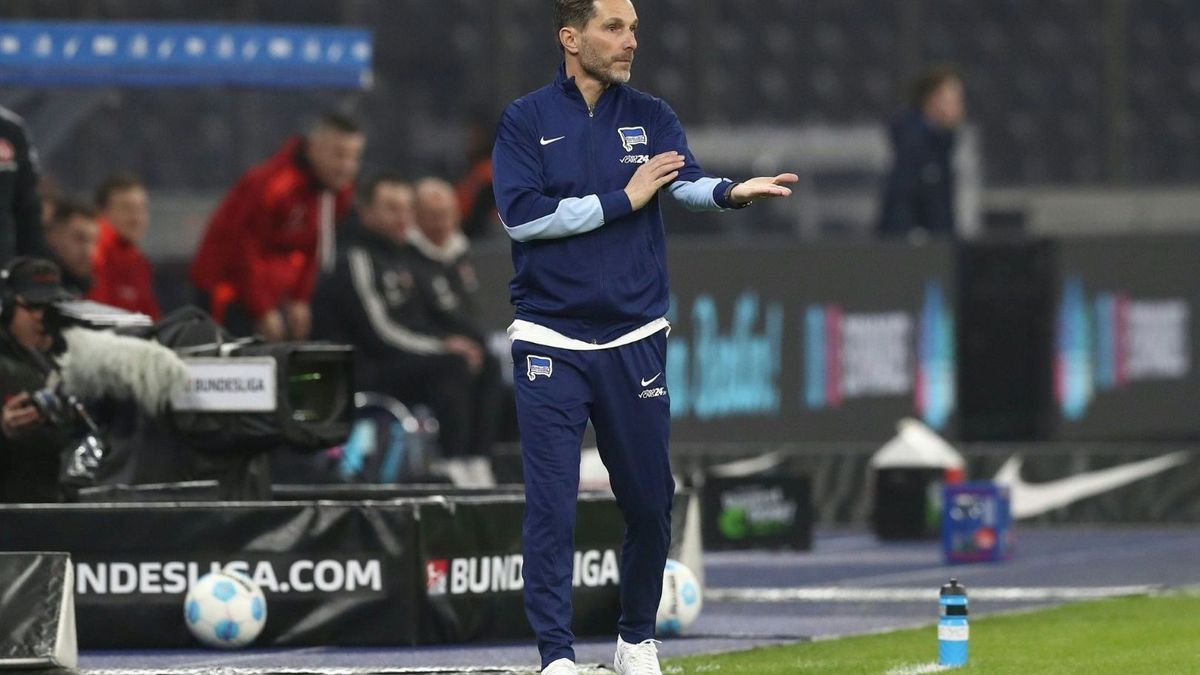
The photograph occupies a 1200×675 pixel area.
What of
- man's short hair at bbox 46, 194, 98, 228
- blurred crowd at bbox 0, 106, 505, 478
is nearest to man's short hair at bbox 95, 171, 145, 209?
blurred crowd at bbox 0, 106, 505, 478

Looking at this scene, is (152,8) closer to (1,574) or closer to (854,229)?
(854,229)

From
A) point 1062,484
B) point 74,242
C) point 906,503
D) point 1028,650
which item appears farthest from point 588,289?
point 1062,484

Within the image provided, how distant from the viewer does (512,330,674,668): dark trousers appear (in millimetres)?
7413

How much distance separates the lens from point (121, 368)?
9711mm

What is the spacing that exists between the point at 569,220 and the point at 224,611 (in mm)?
2447

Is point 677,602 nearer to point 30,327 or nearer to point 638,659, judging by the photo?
point 638,659

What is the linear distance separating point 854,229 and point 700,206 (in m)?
12.0

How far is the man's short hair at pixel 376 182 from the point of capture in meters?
15.0

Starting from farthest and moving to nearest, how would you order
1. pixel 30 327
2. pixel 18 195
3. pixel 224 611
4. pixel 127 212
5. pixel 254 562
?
pixel 127 212 < pixel 18 195 < pixel 30 327 < pixel 254 562 < pixel 224 611

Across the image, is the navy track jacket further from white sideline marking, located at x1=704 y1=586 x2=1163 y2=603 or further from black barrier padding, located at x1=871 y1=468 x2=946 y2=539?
black barrier padding, located at x1=871 y1=468 x2=946 y2=539

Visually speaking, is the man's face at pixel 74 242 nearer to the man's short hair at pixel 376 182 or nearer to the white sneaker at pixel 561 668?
the man's short hair at pixel 376 182

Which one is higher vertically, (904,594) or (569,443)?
(569,443)

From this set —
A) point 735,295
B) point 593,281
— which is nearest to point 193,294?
point 735,295

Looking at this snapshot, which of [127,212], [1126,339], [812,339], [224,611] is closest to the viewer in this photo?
[224,611]
